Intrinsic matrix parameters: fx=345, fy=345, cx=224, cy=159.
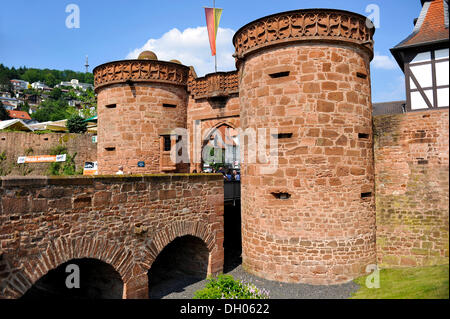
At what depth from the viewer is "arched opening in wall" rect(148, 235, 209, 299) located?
9.66 meters

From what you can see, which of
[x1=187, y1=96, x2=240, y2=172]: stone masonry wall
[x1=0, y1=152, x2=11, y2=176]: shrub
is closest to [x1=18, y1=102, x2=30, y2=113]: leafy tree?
[x1=0, y1=152, x2=11, y2=176]: shrub

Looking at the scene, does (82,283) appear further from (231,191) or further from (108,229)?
(231,191)

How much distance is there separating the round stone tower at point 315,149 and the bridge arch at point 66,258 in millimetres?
3958

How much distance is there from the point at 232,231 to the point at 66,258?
9007 mm

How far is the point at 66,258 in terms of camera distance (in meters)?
6.26

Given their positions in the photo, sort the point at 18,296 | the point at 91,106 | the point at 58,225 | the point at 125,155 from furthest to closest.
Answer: the point at 91,106 → the point at 125,155 → the point at 58,225 → the point at 18,296

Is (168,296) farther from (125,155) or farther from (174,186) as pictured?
(125,155)

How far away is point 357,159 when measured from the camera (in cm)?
936

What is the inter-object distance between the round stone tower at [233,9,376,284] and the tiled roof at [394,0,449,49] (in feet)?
5.89

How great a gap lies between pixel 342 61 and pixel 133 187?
635cm

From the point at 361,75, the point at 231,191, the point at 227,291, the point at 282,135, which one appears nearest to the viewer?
the point at 227,291

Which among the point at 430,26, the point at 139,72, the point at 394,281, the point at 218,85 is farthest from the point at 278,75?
the point at 139,72

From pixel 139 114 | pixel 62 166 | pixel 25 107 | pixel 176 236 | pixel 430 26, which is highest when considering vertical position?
pixel 25 107

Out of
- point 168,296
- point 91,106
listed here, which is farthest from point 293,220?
point 91,106
